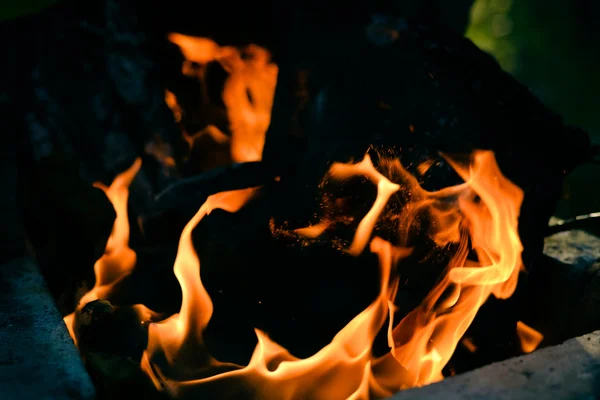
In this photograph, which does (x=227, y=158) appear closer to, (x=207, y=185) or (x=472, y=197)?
(x=207, y=185)

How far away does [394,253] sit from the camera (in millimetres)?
1939

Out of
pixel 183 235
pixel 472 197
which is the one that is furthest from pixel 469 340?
pixel 183 235

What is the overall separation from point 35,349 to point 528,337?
6.64 feet

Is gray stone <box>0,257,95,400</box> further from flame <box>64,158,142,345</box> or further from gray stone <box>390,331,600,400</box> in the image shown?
gray stone <box>390,331,600,400</box>

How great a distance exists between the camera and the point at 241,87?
8.68ft

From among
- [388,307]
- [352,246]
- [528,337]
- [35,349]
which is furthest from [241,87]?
[528,337]

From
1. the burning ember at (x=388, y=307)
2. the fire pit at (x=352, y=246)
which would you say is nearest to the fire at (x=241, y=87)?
the fire pit at (x=352, y=246)

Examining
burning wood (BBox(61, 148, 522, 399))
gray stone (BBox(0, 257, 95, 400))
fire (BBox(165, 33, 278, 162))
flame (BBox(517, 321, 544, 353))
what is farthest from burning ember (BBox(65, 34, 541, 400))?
fire (BBox(165, 33, 278, 162))

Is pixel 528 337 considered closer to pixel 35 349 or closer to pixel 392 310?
pixel 392 310

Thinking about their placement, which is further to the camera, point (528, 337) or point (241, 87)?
point (241, 87)

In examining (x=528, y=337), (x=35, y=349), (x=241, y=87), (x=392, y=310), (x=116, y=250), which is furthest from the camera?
(x=241, y=87)

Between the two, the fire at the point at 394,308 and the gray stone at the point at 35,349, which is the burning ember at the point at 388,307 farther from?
the gray stone at the point at 35,349

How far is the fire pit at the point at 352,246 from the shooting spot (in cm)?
187

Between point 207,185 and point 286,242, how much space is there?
49cm
